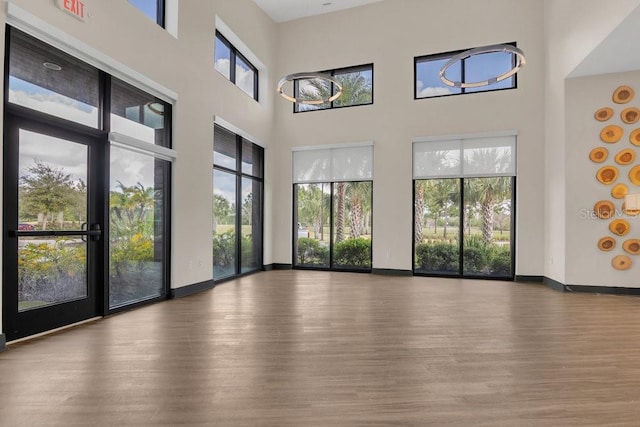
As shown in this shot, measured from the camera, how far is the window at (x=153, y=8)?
5473 mm

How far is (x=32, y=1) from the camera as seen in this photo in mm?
3748

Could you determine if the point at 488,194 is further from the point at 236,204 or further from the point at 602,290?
the point at 236,204

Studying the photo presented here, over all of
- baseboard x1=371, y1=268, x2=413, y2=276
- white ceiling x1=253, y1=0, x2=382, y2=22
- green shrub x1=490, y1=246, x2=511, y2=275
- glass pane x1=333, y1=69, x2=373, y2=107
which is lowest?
baseboard x1=371, y1=268, x2=413, y2=276

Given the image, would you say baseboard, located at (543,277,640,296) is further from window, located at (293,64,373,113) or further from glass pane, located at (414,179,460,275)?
window, located at (293,64,373,113)

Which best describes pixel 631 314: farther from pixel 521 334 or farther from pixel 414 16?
pixel 414 16

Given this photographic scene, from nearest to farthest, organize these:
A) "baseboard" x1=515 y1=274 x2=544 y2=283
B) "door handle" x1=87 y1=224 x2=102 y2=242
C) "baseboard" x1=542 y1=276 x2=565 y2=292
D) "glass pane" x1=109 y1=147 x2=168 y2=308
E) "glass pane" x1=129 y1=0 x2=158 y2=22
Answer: "door handle" x1=87 y1=224 x2=102 y2=242, "glass pane" x1=109 y1=147 x2=168 y2=308, "glass pane" x1=129 y1=0 x2=158 y2=22, "baseboard" x1=542 y1=276 x2=565 y2=292, "baseboard" x1=515 y1=274 x2=544 y2=283

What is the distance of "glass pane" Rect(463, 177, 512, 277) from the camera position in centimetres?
809

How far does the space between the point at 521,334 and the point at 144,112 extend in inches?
237

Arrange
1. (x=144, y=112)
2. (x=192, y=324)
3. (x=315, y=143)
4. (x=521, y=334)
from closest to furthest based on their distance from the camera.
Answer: (x=521, y=334) → (x=192, y=324) → (x=144, y=112) → (x=315, y=143)

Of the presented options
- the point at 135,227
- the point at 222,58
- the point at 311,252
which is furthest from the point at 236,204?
the point at 222,58

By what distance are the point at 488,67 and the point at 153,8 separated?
6995 mm

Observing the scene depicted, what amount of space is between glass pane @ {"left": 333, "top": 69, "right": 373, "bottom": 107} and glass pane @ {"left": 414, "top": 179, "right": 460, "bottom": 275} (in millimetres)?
2544

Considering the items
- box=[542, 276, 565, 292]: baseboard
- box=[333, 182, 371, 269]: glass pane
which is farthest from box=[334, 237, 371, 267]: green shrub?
box=[542, 276, 565, 292]: baseboard

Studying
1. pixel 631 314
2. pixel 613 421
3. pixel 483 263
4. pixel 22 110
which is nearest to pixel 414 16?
pixel 483 263
